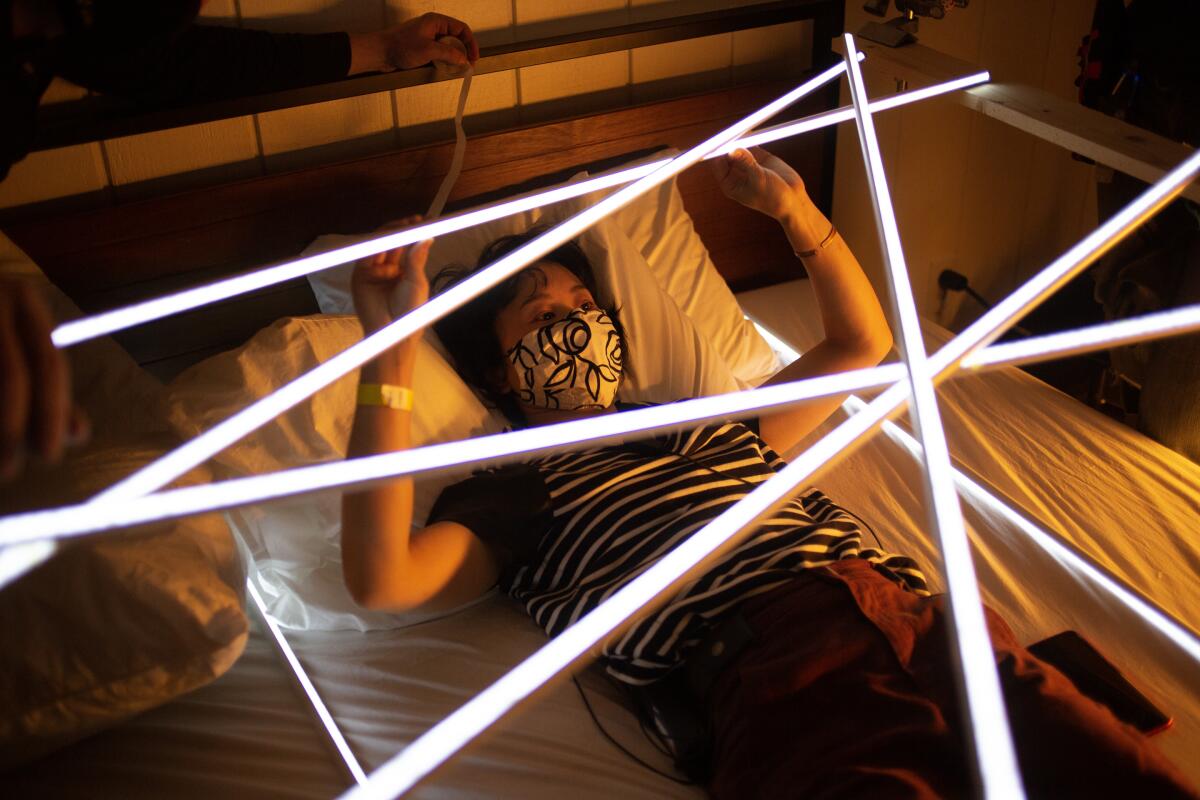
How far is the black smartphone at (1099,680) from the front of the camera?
113cm

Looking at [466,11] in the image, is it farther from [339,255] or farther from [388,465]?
[388,465]

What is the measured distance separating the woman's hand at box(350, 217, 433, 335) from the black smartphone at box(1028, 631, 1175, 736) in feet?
2.75

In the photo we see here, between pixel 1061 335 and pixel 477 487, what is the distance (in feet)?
2.49

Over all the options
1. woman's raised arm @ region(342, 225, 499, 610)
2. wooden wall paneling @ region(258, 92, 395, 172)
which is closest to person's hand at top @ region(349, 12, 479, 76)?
wooden wall paneling @ region(258, 92, 395, 172)

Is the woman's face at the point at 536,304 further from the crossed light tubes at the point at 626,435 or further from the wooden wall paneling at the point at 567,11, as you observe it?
the wooden wall paneling at the point at 567,11

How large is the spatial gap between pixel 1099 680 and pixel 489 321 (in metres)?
0.88

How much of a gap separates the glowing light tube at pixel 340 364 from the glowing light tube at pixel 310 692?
501 millimetres

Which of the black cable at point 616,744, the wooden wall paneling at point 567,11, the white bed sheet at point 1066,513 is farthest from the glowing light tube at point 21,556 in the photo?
the wooden wall paneling at point 567,11

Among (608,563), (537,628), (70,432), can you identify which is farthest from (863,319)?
(70,432)

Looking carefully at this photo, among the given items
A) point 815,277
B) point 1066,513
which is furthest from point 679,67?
point 1066,513

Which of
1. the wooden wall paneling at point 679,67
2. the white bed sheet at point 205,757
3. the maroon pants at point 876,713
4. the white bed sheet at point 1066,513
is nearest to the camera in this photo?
the maroon pants at point 876,713

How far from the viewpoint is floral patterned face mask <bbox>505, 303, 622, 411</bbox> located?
51.6 inches

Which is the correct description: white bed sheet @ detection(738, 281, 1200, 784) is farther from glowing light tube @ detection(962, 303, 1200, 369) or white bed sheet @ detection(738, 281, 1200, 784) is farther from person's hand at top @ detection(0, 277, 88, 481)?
person's hand at top @ detection(0, 277, 88, 481)

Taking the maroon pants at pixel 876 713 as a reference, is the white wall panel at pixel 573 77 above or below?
above
